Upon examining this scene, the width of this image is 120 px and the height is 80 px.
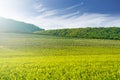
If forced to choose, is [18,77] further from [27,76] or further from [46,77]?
[46,77]

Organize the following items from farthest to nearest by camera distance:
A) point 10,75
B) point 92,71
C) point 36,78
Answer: point 92,71
point 10,75
point 36,78

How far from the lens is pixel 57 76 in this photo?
27.4 meters

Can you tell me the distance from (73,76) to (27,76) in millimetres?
4376

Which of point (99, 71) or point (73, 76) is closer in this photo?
point (73, 76)

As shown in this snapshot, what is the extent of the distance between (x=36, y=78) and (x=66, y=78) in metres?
2.74

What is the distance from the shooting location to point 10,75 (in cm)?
2798

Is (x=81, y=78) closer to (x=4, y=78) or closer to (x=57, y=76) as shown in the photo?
(x=57, y=76)

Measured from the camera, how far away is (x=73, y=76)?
27391 millimetres

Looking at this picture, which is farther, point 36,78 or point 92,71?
point 92,71

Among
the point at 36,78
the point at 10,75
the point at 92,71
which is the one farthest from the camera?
the point at 92,71

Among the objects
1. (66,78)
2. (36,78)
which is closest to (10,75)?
(36,78)

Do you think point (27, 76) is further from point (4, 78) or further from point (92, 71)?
point (92, 71)

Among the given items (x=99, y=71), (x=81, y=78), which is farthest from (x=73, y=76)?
(x=99, y=71)

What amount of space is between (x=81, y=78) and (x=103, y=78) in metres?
2.02
